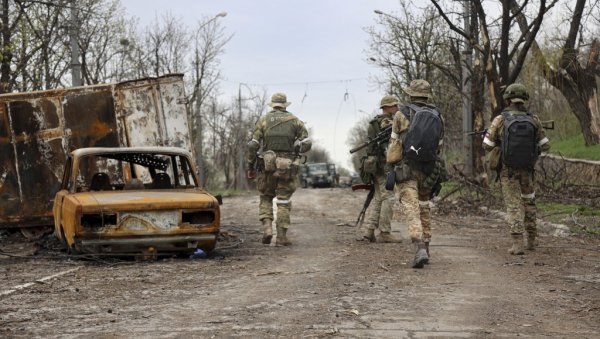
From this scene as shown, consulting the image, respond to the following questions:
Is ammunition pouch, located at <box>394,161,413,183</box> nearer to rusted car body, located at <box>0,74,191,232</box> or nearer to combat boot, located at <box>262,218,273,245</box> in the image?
combat boot, located at <box>262,218,273,245</box>

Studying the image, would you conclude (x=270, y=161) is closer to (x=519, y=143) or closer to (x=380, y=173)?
(x=380, y=173)

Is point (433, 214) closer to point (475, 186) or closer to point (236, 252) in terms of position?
point (475, 186)

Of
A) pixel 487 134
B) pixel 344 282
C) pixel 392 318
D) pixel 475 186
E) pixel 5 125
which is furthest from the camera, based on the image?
pixel 475 186

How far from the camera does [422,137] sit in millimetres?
9359

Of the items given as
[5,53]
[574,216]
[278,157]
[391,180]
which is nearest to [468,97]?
[574,216]

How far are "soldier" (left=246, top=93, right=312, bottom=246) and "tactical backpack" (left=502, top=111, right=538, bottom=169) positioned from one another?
8.76 ft

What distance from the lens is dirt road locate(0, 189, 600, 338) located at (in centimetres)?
567

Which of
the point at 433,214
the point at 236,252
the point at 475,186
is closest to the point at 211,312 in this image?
the point at 236,252

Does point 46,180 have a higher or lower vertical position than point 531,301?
higher

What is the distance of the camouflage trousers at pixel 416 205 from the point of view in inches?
364

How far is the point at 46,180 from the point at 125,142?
130cm

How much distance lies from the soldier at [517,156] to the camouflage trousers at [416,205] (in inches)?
48.3

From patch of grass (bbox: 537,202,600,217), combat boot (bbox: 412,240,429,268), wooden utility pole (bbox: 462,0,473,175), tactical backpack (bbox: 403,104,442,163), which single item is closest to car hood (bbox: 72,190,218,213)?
tactical backpack (bbox: 403,104,442,163)

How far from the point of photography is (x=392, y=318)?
5.93 meters
